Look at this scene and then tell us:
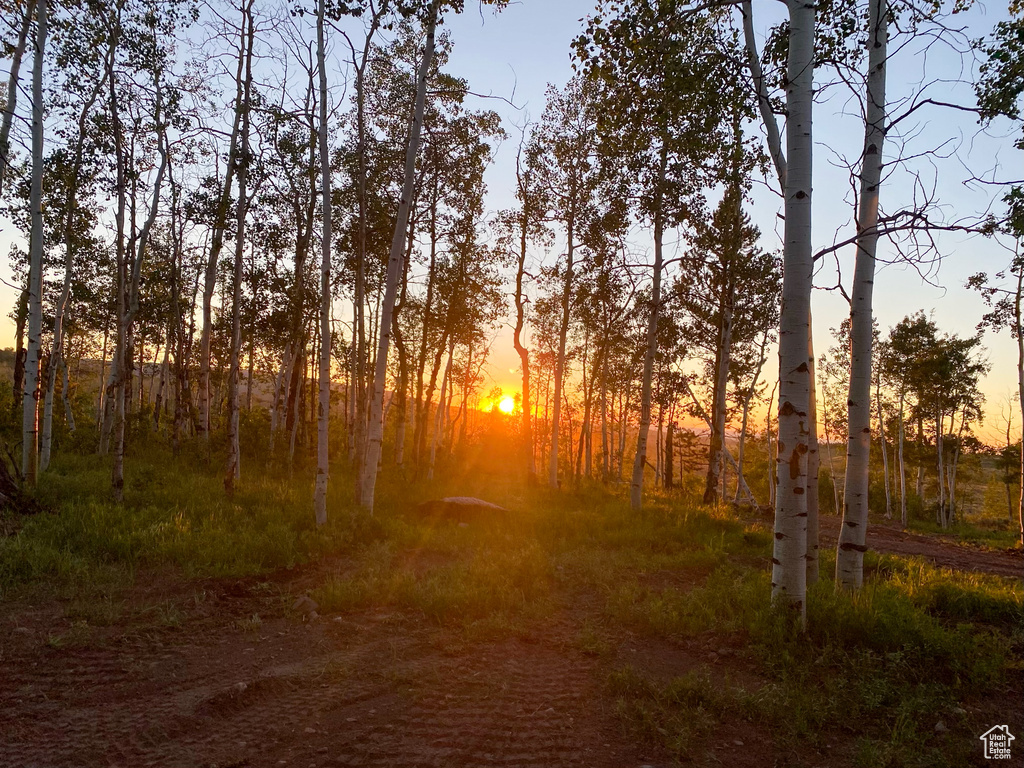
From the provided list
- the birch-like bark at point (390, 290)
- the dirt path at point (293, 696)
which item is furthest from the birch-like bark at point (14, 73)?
the dirt path at point (293, 696)

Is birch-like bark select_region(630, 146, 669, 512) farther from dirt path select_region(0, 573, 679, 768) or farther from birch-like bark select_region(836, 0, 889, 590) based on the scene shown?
dirt path select_region(0, 573, 679, 768)

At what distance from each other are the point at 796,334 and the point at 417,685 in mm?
5368

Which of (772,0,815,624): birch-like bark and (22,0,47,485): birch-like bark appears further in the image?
(22,0,47,485): birch-like bark

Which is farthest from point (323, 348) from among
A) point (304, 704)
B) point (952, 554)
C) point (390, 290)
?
point (952, 554)

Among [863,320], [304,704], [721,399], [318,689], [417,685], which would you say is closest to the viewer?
[304,704]

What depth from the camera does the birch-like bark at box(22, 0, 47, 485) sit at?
11.0m

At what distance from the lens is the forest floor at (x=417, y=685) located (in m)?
3.84

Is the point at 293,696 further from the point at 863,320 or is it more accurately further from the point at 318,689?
the point at 863,320

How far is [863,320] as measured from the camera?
23.8 ft

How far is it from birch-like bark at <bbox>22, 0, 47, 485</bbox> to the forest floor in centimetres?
631

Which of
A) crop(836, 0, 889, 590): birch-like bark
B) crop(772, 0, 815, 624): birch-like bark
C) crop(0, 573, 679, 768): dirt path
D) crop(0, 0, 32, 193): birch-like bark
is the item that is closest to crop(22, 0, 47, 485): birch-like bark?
crop(0, 0, 32, 193): birch-like bark

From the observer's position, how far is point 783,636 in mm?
5652

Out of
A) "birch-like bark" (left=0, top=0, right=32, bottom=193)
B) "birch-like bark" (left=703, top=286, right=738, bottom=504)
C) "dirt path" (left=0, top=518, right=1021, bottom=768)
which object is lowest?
"dirt path" (left=0, top=518, right=1021, bottom=768)

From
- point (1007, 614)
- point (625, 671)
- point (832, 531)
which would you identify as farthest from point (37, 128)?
point (832, 531)
